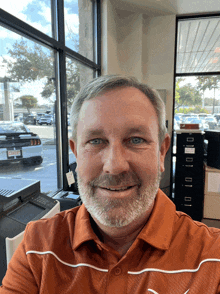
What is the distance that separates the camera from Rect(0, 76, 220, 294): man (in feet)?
2.39

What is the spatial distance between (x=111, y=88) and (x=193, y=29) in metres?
3.96

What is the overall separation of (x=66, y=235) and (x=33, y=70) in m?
1.52

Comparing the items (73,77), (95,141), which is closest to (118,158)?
(95,141)

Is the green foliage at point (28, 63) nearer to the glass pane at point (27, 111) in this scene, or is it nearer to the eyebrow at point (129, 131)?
the glass pane at point (27, 111)

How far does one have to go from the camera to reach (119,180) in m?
0.77

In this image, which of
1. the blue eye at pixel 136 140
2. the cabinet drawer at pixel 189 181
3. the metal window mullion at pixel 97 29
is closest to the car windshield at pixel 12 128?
the blue eye at pixel 136 140

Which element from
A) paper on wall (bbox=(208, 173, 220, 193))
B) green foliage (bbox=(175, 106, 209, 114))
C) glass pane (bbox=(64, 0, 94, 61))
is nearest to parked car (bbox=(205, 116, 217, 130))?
green foliage (bbox=(175, 106, 209, 114))

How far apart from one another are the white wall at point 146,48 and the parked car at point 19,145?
7.37 ft

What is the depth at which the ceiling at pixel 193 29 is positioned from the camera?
11.1 ft

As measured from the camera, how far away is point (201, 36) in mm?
4004

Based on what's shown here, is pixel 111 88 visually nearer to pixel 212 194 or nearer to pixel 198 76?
pixel 212 194

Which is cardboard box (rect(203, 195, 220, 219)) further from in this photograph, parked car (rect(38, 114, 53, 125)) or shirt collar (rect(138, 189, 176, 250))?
shirt collar (rect(138, 189, 176, 250))

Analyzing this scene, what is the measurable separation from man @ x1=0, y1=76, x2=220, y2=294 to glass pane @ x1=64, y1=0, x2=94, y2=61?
1.98 m

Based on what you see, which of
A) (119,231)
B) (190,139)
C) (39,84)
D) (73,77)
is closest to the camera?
(119,231)
